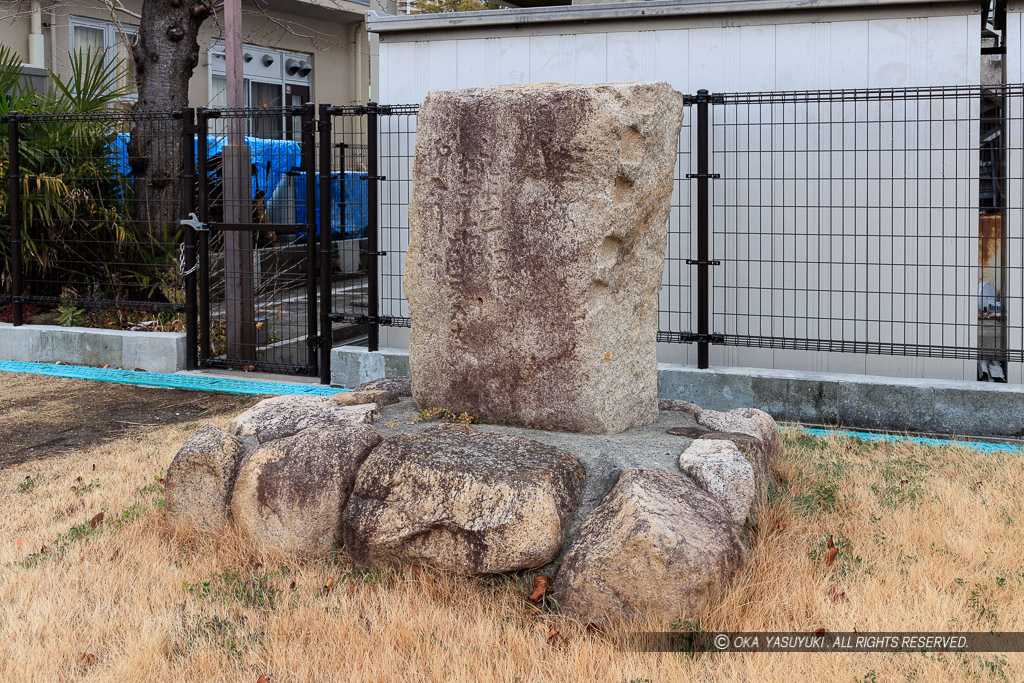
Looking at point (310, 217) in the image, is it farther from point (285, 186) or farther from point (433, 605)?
point (433, 605)

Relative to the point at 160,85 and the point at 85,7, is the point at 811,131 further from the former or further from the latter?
the point at 85,7

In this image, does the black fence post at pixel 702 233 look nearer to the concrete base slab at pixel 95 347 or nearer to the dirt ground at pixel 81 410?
the dirt ground at pixel 81 410

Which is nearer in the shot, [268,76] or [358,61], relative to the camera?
[268,76]

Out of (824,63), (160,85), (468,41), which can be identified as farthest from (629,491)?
(160,85)

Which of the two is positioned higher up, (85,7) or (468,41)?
(85,7)

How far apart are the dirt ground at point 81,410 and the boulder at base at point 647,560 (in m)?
3.96

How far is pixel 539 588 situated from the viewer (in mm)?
3996

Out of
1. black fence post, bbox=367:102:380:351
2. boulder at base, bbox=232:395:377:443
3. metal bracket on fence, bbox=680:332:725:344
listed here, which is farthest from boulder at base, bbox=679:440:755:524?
black fence post, bbox=367:102:380:351

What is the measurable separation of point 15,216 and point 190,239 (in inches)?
78.5

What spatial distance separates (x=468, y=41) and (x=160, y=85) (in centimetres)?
410

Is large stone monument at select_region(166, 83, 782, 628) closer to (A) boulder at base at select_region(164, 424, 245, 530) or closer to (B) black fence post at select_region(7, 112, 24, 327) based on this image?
(A) boulder at base at select_region(164, 424, 245, 530)

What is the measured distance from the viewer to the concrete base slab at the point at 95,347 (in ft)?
29.7

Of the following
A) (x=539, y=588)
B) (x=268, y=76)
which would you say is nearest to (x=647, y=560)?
(x=539, y=588)

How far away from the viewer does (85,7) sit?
14852 millimetres
